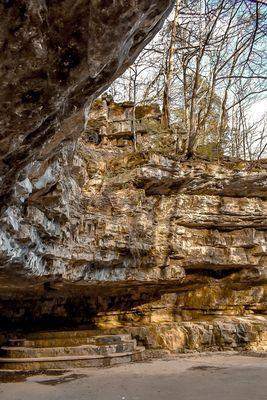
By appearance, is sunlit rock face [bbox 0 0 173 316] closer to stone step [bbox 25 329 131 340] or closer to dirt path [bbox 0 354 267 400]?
dirt path [bbox 0 354 267 400]

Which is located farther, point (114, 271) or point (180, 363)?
point (114, 271)

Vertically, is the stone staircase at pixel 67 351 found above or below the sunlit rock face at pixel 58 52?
below

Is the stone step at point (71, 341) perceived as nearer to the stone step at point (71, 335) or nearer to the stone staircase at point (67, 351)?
the stone staircase at point (67, 351)

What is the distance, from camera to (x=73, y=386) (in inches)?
256

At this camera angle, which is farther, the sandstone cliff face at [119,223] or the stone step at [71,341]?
the stone step at [71,341]

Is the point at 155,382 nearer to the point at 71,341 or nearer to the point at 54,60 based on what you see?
the point at 71,341

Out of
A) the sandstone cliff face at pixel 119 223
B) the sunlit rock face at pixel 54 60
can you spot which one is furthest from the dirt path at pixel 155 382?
the sunlit rock face at pixel 54 60

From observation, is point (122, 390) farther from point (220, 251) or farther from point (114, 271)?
point (220, 251)

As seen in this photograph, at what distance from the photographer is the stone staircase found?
28.4ft

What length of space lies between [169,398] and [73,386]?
1.87 m

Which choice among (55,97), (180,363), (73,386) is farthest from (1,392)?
(55,97)

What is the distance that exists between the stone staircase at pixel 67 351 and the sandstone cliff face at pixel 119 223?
1.09 metres

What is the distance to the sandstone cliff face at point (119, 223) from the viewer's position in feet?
9.51

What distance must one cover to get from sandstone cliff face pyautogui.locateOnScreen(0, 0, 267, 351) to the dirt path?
6.03 ft
